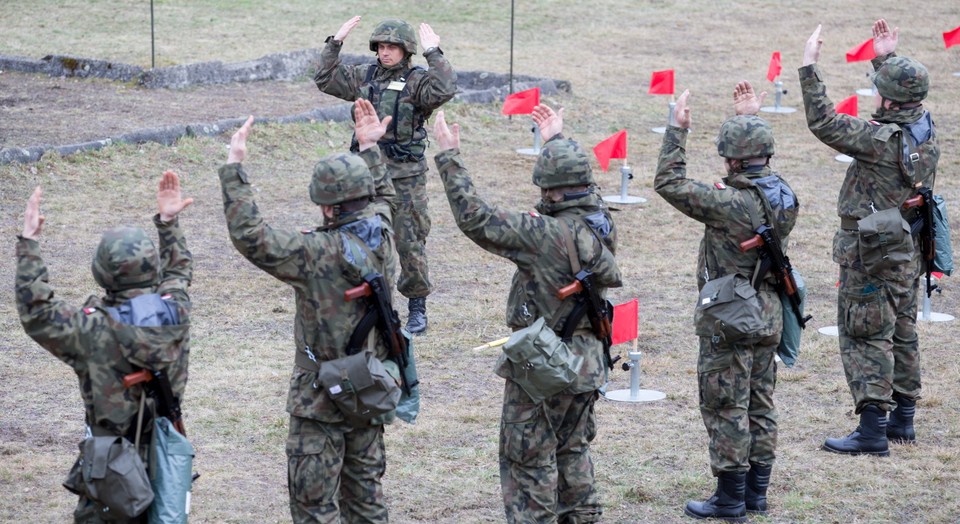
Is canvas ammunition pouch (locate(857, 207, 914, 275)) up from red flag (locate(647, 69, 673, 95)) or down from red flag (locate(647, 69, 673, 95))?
up

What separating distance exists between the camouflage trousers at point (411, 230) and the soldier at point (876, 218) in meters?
3.27

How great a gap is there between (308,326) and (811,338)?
5730 mm

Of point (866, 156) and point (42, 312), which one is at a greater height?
point (866, 156)

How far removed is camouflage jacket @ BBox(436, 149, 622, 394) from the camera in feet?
20.2

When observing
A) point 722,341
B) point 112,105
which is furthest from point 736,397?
point 112,105

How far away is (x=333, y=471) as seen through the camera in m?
5.85

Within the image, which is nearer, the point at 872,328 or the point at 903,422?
the point at 872,328

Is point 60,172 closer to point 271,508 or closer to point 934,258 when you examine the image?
point 271,508

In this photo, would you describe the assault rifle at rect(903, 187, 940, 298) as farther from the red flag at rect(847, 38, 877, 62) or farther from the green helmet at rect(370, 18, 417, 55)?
the red flag at rect(847, 38, 877, 62)

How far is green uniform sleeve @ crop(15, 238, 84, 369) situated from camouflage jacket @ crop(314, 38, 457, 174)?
4638 mm

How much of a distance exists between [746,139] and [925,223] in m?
1.91

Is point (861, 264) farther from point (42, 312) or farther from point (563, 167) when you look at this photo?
point (42, 312)

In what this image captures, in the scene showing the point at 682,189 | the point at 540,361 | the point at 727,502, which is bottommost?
the point at 727,502

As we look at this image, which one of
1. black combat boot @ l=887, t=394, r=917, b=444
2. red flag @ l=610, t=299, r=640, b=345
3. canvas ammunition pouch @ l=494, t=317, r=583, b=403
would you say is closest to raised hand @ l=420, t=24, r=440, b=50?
red flag @ l=610, t=299, r=640, b=345
